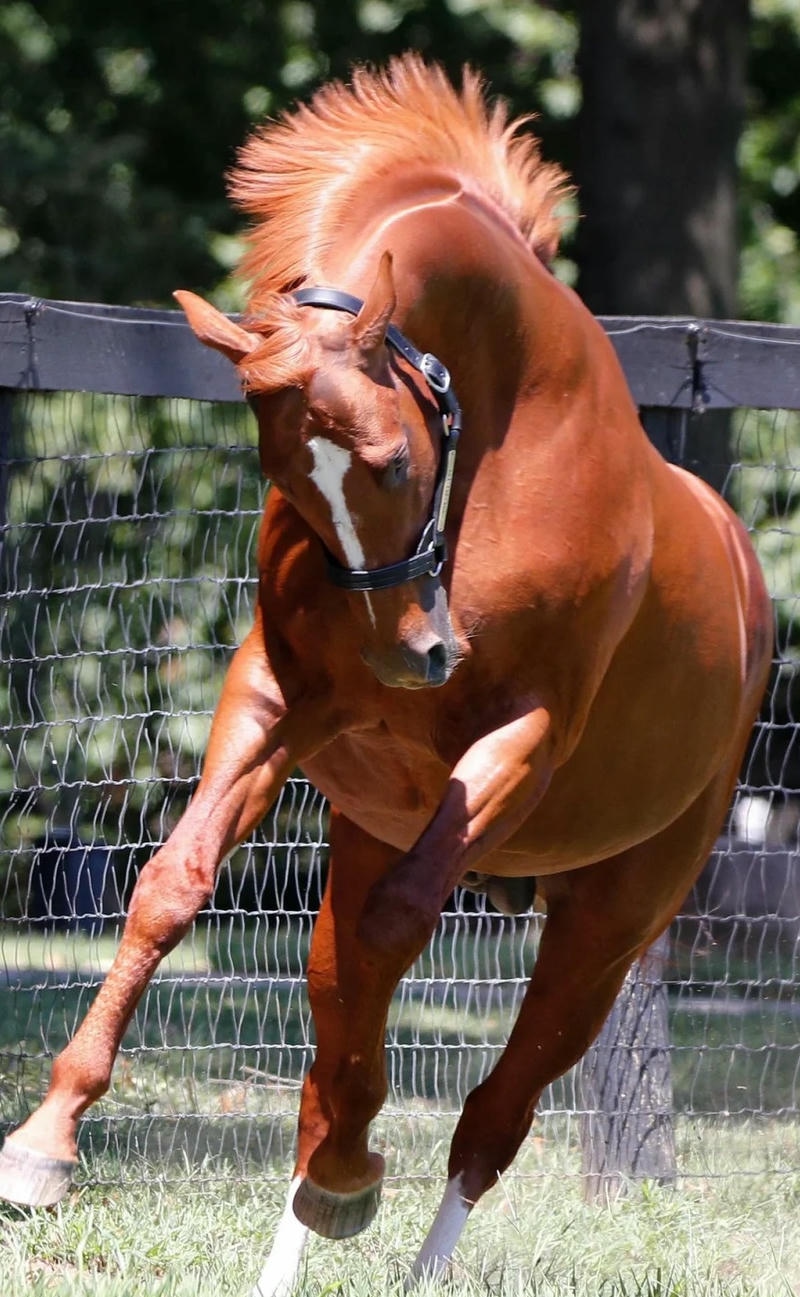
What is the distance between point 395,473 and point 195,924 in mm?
3350

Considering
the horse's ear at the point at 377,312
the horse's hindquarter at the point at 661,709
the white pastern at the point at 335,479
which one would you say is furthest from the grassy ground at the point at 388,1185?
the horse's ear at the point at 377,312

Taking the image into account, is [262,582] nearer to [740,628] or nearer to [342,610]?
[342,610]

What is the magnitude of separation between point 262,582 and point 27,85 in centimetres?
815

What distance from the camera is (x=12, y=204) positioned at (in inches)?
407

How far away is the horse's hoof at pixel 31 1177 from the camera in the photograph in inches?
110

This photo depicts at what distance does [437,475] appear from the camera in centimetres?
317

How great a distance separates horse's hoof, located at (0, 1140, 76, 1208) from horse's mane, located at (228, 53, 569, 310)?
1.46 metres

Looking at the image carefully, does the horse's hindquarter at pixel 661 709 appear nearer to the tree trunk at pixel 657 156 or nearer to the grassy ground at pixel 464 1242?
the grassy ground at pixel 464 1242

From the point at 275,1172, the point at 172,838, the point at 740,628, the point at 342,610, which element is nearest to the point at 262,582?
the point at 342,610

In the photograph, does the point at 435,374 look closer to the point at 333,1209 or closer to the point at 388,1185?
the point at 333,1209

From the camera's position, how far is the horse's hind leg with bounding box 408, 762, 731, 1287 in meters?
4.07

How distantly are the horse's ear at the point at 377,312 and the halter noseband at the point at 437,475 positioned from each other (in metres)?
0.09

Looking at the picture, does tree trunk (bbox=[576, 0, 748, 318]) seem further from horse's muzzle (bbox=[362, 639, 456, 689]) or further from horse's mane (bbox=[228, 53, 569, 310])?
horse's muzzle (bbox=[362, 639, 456, 689])

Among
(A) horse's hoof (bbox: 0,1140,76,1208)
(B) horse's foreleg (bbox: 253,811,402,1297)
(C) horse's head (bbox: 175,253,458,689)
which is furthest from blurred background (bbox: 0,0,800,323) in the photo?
(A) horse's hoof (bbox: 0,1140,76,1208)
